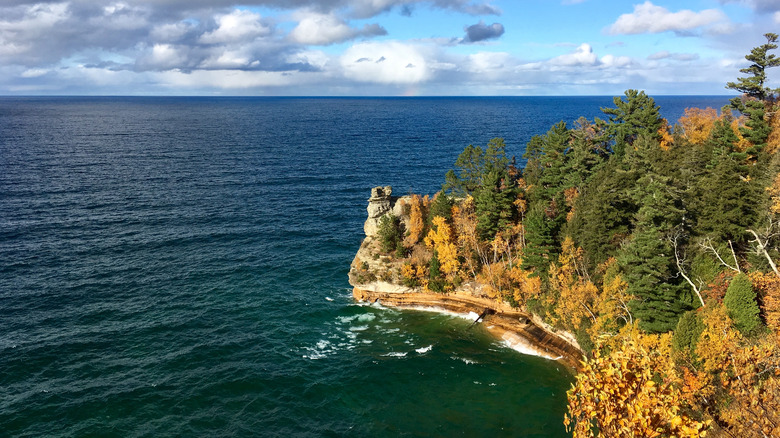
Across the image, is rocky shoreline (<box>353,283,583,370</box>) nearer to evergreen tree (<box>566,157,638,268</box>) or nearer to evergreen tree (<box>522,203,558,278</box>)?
evergreen tree (<box>522,203,558,278</box>)

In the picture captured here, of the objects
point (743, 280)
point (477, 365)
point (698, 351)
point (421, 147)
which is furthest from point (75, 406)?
point (421, 147)

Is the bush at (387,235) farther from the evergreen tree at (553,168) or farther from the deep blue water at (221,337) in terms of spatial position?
the evergreen tree at (553,168)

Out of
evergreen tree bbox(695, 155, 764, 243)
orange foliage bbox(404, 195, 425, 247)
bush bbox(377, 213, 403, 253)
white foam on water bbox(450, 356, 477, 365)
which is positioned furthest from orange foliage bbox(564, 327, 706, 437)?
orange foliage bbox(404, 195, 425, 247)

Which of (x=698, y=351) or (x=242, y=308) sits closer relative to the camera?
(x=698, y=351)

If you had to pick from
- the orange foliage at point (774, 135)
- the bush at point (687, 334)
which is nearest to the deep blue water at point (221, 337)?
the bush at point (687, 334)

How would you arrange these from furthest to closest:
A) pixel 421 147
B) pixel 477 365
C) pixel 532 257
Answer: pixel 421 147 < pixel 532 257 < pixel 477 365

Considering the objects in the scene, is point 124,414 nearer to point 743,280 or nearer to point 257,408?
point 257,408

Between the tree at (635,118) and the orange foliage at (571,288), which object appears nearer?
the orange foliage at (571,288)
